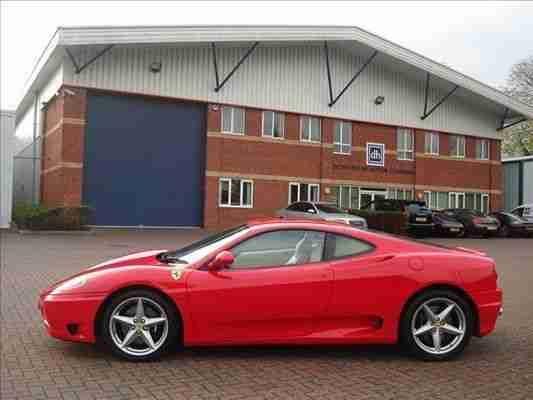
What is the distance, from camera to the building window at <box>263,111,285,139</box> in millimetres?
28531

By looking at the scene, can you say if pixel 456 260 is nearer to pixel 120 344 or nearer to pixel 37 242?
pixel 120 344

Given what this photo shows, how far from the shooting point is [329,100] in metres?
30.0

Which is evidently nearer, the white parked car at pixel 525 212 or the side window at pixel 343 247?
the side window at pixel 343 247

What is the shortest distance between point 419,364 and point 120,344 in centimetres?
262

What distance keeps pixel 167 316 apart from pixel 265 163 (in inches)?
919

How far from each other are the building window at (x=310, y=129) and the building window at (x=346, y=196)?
2.79m

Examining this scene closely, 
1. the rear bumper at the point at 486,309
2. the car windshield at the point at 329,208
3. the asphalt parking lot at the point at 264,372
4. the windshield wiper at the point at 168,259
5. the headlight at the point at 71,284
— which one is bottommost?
the asphalt parking lot at the point at 264,372

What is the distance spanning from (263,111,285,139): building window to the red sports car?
2329 cm

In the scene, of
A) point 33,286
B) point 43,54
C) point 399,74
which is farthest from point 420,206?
point 33,286

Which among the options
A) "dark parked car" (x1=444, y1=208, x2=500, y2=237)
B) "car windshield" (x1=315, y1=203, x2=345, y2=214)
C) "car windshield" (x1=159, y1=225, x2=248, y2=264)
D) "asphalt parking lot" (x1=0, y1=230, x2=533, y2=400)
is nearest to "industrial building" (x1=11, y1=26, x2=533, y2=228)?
"dark parked car" (x1=444, y1=208, x2=500, y2=237)

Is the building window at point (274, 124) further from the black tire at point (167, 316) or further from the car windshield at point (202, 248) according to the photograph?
the black tire at point (167, 316)

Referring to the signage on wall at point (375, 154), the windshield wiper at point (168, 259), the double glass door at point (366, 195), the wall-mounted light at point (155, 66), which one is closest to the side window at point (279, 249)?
the windshield wiper at point (168, 259)

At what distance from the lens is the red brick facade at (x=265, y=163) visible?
79.9ft

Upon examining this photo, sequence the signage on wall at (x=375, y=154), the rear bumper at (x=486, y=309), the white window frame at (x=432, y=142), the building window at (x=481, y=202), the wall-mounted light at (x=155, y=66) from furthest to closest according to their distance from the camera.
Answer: the building window at (x=481, y=202) → the white window frame at (x=432, y=142) → the signage on wall at (x=375, y=154) → the wall-mounted light at (x=155, y=66) → the rear bumper at (x=486, y=309)
